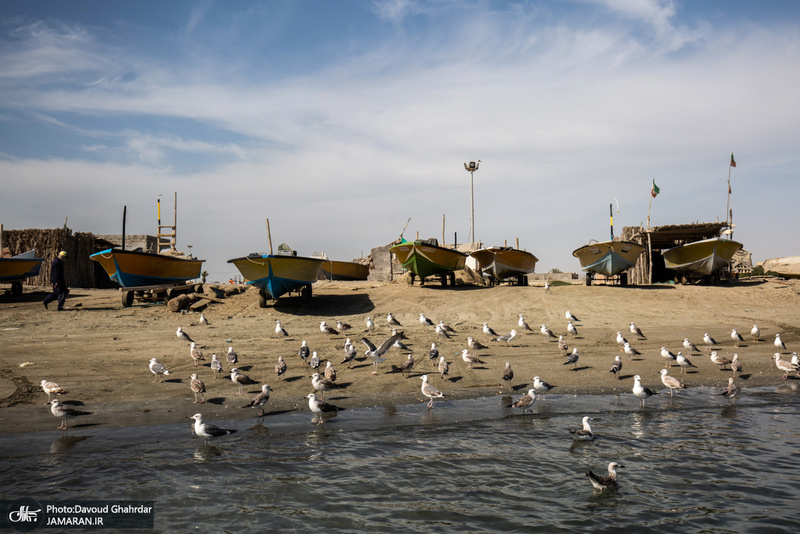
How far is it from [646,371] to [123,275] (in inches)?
840

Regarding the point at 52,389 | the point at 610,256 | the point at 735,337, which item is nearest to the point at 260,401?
the point at 52,389

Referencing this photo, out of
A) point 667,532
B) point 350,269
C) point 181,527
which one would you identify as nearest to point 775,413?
point 667,532

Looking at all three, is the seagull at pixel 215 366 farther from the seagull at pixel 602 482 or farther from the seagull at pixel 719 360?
the seagull at pixel 719 360

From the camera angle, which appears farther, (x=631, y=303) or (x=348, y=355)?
(x=631, y=303)

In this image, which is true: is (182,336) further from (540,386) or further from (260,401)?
(540,386)

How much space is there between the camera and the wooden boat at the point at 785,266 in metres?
29.6

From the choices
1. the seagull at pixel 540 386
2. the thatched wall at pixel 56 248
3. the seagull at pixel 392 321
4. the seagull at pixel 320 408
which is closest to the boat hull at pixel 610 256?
the seagull at pixel 392 321

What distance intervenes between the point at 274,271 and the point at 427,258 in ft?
29.2

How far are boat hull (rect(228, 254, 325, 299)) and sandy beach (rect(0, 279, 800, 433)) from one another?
101 centimetres

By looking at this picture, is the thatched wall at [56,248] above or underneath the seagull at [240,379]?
above

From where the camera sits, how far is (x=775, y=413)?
10719 millimetres

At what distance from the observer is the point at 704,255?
89.4 feet

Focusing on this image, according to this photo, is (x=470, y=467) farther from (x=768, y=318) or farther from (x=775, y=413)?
(x=768, y=318)

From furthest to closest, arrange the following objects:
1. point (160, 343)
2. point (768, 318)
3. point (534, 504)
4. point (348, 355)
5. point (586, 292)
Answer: point (586, 292) → point (768, 318) → point (160, 343) → point (348, 355) → point (534, 504)
